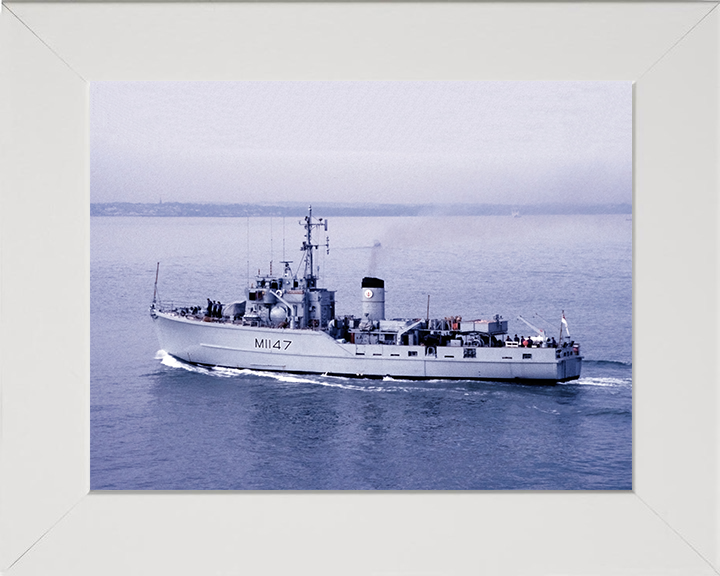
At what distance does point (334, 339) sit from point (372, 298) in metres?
1.02

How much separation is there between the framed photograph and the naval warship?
8.89 meters

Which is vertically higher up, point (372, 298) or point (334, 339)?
point (372, 298)

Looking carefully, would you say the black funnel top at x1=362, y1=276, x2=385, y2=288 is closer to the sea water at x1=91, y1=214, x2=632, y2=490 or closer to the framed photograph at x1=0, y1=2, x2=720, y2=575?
the sea water at x1=91, y1=214, x2=632, y2=490

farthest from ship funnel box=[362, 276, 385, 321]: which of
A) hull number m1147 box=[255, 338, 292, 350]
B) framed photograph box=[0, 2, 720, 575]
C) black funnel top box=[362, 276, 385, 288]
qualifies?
framed photograph box=[0, 2, 720, 575]

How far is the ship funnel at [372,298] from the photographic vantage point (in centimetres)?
1438

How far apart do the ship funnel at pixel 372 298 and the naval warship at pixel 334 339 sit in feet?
0.05
